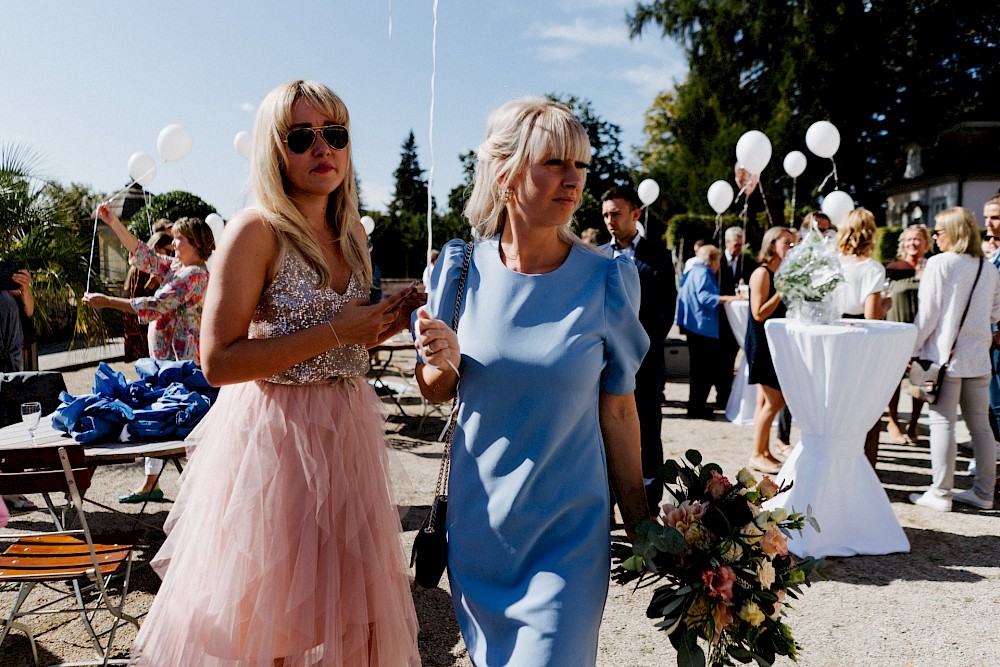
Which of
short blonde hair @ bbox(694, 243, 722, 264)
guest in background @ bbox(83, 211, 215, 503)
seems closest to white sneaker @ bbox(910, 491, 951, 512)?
short blonde hair @ bbox(694, 243, 722, 264)

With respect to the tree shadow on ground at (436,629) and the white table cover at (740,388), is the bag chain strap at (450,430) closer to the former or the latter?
the tree shadow on ground at (436,629)

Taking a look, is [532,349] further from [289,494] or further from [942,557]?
[942,557]

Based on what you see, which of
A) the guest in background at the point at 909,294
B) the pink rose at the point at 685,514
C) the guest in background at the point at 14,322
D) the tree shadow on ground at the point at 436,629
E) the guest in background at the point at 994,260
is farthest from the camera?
the guest in background at the point at 909,294

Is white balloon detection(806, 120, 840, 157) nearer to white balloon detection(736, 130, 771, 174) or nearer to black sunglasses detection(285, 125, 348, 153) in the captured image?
white balloon detection(736, 130, 771, 174)

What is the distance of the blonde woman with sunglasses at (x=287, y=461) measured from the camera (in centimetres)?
190

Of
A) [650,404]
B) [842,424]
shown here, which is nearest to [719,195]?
[650,404]

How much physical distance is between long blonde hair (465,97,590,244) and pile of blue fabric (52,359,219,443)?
2038mm

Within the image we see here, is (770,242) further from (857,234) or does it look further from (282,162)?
(282,162)

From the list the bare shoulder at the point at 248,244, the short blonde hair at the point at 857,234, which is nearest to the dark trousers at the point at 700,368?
the short blonde hair at the point at 857,234

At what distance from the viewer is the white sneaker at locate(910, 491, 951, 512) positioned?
16.3ft

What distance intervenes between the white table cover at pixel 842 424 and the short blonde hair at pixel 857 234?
1117 mm

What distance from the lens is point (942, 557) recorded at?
4.19 m

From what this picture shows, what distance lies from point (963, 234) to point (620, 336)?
4.09m

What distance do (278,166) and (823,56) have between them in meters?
25.3
